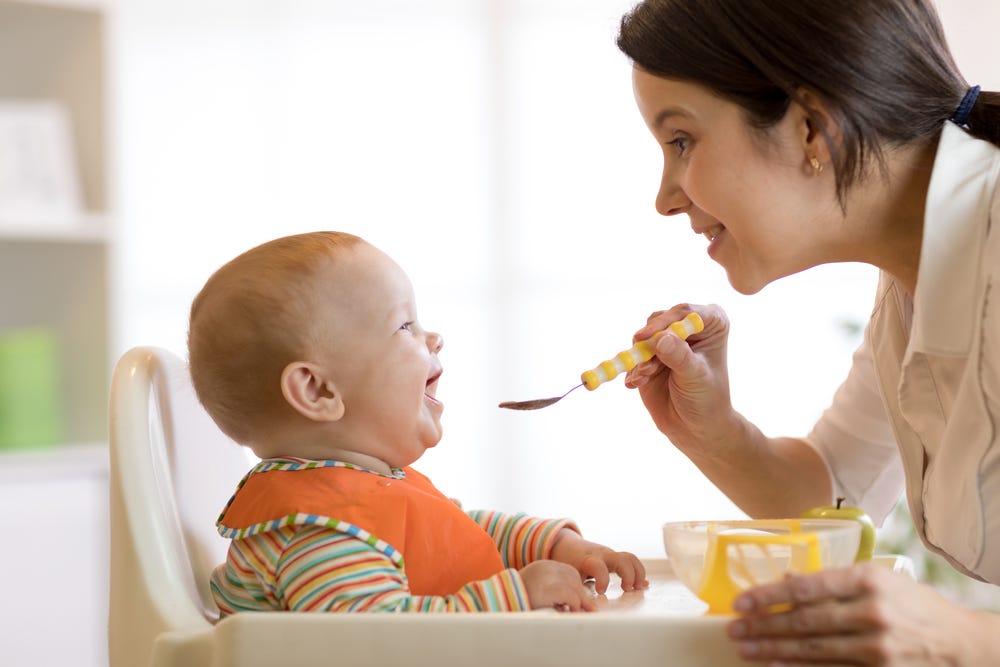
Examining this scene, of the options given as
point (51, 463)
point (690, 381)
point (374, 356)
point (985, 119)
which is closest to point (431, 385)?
point (374, 356)

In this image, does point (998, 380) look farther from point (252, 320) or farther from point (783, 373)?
point (783, 373)

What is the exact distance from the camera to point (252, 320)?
105cm

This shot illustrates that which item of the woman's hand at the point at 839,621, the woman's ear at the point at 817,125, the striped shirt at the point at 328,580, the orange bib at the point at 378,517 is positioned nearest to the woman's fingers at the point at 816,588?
the woman's hand at the point at 839,621

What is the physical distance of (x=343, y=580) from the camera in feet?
3.00

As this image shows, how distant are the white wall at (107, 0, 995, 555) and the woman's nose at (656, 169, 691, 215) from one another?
1.89 meters

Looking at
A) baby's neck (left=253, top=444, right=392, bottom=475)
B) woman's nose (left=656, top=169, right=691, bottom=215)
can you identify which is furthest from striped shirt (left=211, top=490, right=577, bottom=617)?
woman's nose (left=656, top=169, right=691, bottom=215)

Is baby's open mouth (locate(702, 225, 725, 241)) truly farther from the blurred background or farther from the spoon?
the blurred background

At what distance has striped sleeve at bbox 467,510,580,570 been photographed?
117 cm

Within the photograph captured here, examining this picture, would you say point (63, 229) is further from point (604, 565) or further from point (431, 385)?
point (604, 565)

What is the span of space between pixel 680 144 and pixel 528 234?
1.98 meters

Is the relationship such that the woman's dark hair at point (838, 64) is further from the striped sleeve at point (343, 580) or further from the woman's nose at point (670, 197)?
the striped sleeve at point (343, 580)

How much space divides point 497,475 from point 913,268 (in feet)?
6.80

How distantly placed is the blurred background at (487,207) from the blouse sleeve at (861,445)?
1626mm

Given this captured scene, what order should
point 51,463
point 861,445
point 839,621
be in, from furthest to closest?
point 51,463
point 861,445
point 839,621
